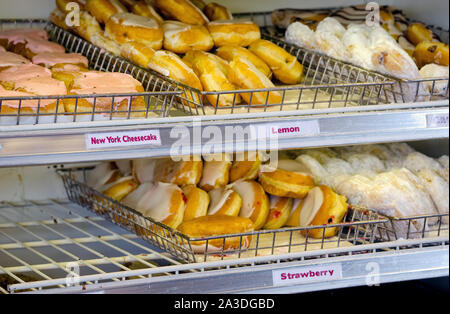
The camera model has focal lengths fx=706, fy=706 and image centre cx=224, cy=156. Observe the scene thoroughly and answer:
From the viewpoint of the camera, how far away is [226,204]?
74.2 inches

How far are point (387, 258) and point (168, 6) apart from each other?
0.94m

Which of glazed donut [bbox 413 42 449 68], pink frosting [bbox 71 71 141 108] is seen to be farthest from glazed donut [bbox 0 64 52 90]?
glazed donut [bbox 413 42 449 68]

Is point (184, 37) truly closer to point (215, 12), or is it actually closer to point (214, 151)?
point (215, 12)

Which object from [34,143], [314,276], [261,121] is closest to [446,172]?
[314,276]

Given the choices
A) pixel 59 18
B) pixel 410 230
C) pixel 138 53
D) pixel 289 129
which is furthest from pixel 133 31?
pixel 410 230

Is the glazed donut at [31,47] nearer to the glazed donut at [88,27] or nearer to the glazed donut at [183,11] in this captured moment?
the glazed donut at [88,27]

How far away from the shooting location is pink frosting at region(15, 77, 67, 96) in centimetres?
156

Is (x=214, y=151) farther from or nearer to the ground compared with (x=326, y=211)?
farther from the ground

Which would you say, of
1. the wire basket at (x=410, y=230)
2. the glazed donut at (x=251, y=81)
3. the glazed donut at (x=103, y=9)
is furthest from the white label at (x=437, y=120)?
the glazed donut at (x=103, y=9)

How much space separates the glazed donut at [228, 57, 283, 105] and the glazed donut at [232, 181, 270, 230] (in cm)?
28

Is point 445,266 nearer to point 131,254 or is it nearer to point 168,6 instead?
point 131,254

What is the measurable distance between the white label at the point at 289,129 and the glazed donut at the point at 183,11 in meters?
0.60

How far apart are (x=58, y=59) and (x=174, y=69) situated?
32 centimetres
